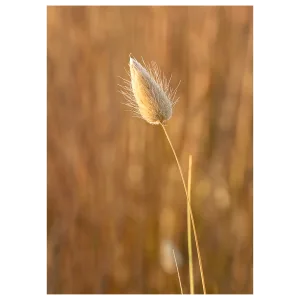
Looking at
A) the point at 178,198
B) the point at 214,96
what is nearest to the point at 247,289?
the point at 178,198

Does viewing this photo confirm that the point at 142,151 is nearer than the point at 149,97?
No

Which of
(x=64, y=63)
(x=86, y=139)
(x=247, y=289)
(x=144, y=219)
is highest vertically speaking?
(x=64, y=63)

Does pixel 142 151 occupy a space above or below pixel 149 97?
below

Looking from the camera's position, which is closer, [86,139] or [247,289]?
[247,289]

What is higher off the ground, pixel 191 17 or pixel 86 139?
pixel 191 17

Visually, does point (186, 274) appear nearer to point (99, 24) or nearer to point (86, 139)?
point (86, 139)

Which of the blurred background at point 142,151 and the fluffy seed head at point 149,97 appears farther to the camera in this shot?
the blurred background at point 142,151

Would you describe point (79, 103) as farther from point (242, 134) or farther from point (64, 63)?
point (242, 134)

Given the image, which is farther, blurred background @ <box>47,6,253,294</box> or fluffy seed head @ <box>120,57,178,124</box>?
blurred background @ <box>47,6,253,294</box>
